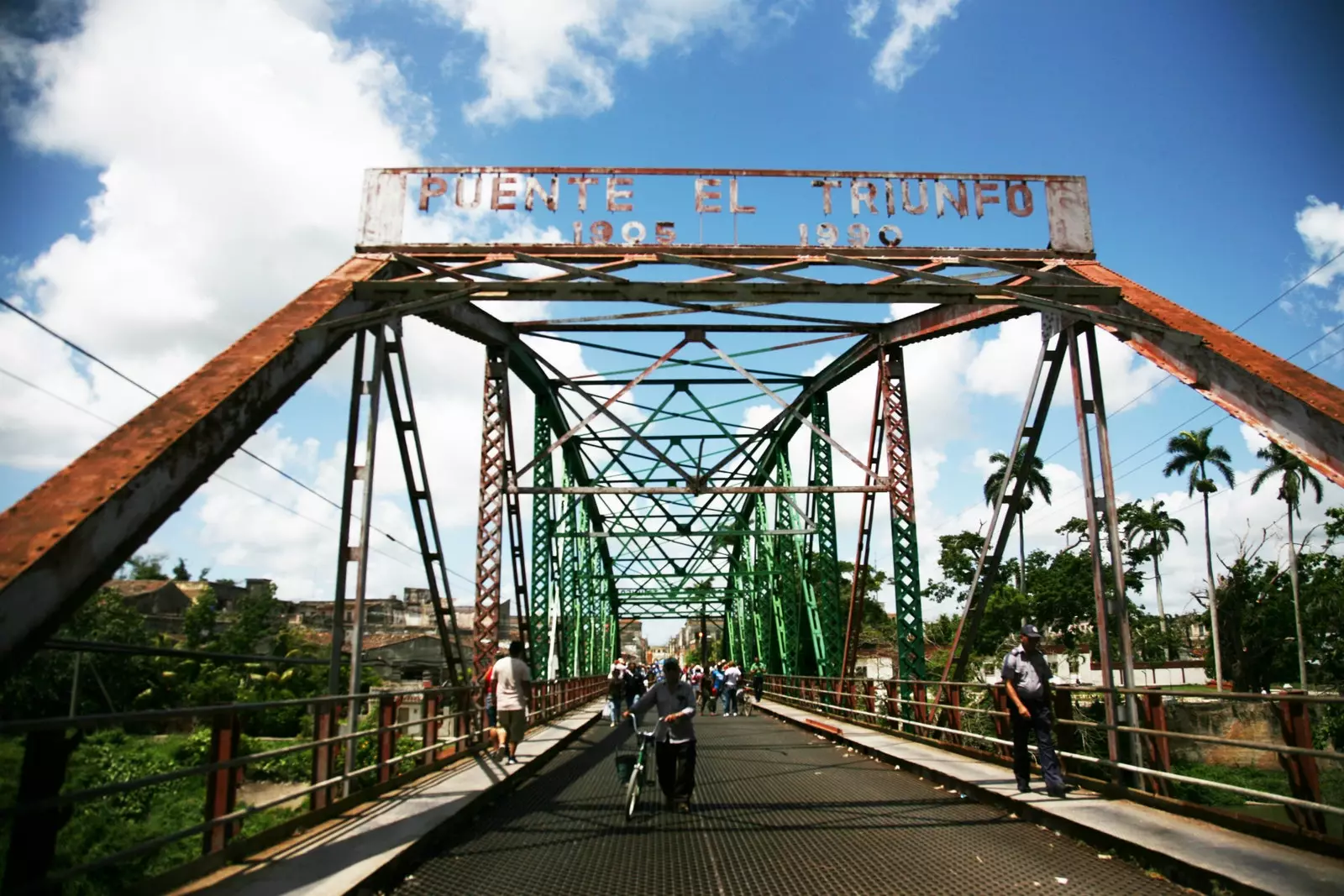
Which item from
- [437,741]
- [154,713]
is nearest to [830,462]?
[437,741]

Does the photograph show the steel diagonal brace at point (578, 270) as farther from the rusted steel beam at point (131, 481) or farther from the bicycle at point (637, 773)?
the bicycle at point (637, 773)

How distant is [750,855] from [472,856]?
201 cm

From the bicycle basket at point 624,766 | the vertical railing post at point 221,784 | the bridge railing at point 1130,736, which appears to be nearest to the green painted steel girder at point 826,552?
the bridge railing at point 1130,736

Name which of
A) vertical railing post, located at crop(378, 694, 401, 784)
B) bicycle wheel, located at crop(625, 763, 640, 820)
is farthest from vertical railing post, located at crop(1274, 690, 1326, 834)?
vertical railing post, located at crop(378, 694, 401, 784)

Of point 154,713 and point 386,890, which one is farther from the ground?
point 154,713

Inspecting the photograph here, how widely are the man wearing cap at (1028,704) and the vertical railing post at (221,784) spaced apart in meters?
6.33

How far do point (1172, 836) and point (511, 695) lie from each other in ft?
25.4

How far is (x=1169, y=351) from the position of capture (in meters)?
8.85

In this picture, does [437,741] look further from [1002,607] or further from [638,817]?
[1002,607]

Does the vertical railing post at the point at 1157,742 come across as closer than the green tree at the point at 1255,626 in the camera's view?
Yes

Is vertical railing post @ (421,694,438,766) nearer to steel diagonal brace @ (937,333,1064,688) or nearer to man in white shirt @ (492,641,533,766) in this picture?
man in white shirt @ (492,641,533,766)

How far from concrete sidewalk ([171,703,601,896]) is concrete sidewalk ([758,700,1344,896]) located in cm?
483

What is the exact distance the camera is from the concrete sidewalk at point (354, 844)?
523 centimetres

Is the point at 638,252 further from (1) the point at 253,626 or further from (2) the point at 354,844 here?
(1) the point at 253,626
